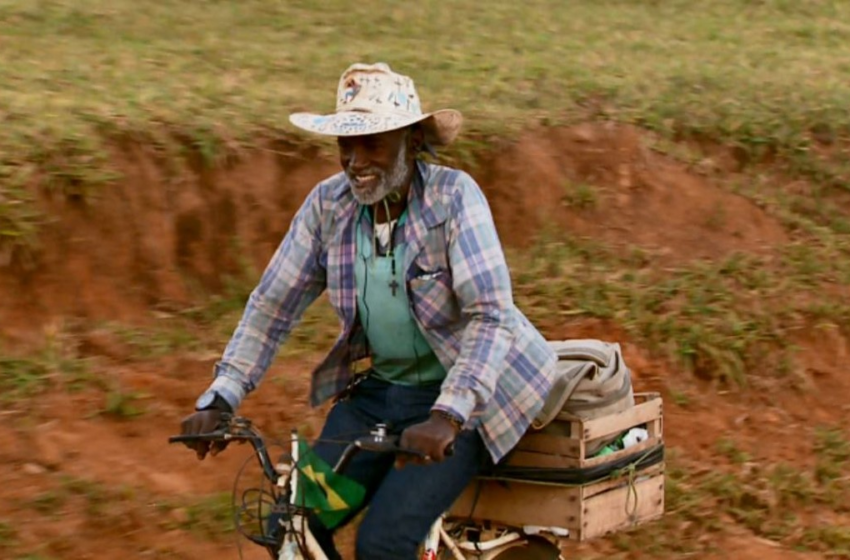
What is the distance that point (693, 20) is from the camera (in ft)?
43.1

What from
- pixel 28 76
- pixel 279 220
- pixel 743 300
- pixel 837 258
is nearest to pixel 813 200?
pixel 837 258

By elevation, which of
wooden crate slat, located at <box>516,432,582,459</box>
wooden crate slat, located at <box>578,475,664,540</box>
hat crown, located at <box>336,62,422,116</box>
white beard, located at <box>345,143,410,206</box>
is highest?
hat crown, located at <box>336,62,422,116</box>

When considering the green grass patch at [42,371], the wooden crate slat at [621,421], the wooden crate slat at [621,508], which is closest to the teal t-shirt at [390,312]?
the wooden crate slat at [621,421]

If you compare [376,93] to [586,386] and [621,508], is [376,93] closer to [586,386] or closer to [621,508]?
[586,386]

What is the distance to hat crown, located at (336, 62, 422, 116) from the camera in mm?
4188

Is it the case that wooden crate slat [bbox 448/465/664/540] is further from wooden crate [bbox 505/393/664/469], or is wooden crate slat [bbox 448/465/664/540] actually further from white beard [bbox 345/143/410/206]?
white beard [bbox 345/143/410/206]

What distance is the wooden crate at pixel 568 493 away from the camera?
181 inches

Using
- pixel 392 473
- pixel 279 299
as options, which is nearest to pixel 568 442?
pixel 392 473

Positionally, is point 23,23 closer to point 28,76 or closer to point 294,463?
point 28,76

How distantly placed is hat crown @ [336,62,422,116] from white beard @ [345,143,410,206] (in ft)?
0.40

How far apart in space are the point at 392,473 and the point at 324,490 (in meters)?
0.21

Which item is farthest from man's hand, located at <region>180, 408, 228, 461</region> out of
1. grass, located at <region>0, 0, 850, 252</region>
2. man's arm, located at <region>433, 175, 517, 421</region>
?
grass, located at <region>0, 0, 850, 252</region>

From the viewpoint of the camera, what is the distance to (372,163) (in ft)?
13.8

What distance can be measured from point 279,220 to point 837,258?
3.56 metres
